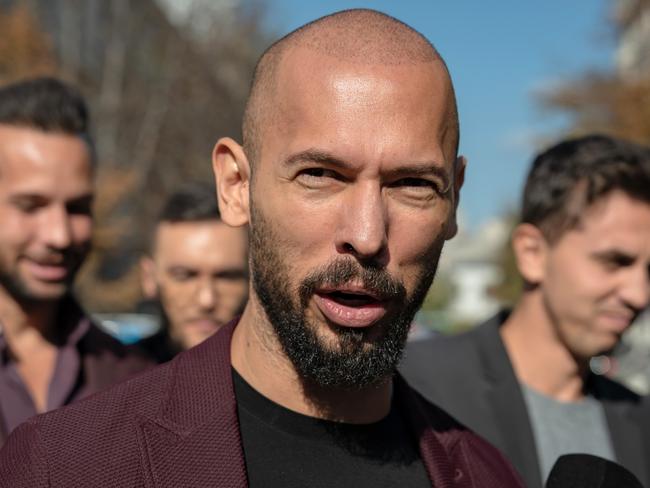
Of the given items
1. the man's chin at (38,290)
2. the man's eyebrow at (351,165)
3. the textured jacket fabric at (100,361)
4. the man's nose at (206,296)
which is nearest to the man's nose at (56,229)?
the man's chin at (38,290)

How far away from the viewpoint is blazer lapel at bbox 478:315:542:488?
301 cm

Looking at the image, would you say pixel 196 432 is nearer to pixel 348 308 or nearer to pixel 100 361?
pixel 348 308

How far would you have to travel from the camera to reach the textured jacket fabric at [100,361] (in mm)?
3236

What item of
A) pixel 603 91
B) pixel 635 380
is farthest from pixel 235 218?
pixel 603 91

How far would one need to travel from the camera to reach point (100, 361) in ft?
11.0

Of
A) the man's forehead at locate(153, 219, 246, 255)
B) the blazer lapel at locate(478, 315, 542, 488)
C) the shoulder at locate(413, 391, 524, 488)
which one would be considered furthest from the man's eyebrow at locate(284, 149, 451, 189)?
the man's forehead at locate(153, 219, 246, 255)

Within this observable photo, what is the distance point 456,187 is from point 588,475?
749 mm

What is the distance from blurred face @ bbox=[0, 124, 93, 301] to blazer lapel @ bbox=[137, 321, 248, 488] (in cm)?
130

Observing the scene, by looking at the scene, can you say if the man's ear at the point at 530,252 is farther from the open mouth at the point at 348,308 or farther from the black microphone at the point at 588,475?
the open mouth at the point at 348,308

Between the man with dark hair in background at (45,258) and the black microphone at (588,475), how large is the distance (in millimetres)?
1800

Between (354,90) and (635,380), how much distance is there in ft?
43.9

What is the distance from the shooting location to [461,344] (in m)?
3.55

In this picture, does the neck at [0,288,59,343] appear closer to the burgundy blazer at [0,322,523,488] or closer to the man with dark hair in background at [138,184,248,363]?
the man with dark hair in background at [138,184,248,363]

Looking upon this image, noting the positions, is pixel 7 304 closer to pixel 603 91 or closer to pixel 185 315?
pixel 185 315
